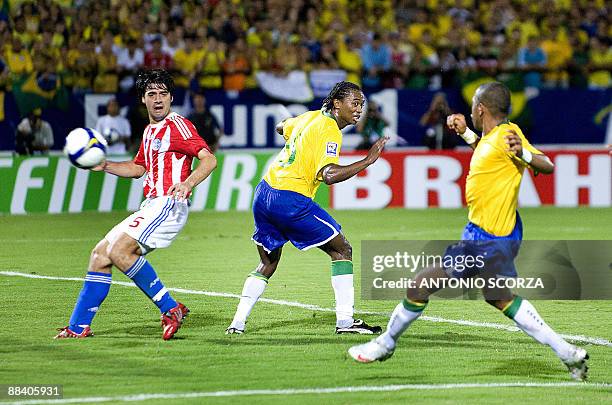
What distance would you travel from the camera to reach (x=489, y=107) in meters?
7.92

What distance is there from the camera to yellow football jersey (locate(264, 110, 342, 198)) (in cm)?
932

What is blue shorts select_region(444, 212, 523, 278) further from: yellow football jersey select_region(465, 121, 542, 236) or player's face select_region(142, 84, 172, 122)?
player's face select_region(142, 84, 172, 122)

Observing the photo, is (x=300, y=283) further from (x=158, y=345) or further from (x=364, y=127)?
(x=364, y=127)

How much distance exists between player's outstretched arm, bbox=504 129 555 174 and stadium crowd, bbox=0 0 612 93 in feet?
51.1

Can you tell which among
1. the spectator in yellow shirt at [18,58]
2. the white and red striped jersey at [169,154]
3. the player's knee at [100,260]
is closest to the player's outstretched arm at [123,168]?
the white and red striped jersey at [169,154]

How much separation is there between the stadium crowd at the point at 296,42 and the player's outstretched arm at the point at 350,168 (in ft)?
45.1

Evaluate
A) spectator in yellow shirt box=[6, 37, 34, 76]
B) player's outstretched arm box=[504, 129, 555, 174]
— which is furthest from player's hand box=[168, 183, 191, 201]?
spectator in yellow shirt box=[6, 37, 34, 76]

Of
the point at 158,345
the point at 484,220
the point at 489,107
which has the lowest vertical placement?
the point at 158,345

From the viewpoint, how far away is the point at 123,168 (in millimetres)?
9766

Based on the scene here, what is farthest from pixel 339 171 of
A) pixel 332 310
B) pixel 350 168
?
pixel 332 310

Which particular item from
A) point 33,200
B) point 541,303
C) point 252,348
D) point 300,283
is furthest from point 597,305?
point 33,200

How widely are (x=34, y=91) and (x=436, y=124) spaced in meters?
7.74

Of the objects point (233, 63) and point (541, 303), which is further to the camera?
point (233, 63)

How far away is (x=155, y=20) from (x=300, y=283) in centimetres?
1246
